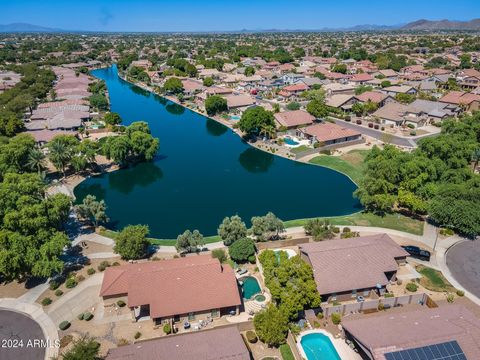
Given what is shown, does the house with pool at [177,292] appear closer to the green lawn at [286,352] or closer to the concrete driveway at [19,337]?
the green lawn at [286,352]

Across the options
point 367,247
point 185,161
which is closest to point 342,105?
point 185,161

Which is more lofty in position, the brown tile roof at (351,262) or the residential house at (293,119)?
the residential house at (293,119)

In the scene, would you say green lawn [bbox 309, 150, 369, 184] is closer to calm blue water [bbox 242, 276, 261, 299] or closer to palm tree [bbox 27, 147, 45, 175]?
calm blue water [bbox 242, 276, 261, 299]

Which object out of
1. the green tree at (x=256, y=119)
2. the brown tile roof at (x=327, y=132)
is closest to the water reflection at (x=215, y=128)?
the green tree at (x=256, y=119)

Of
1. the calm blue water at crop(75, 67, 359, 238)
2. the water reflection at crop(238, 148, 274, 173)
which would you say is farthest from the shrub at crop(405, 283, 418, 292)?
the water reflection at crop(238, 148, 274, 173)

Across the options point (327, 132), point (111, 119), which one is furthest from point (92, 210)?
point (327, 132)

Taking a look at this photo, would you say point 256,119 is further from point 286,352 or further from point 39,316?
point 39,316

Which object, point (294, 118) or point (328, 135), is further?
point (294, 118)
